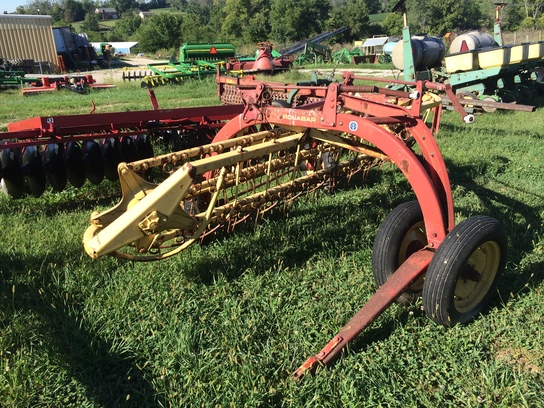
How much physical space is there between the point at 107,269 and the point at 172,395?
1438 mm

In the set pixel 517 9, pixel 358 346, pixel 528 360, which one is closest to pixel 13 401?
pixel 358 346

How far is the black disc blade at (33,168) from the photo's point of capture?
439cm

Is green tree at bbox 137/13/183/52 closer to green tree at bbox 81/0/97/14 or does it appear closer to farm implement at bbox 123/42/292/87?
farm implement at bbox 123/42/292/87

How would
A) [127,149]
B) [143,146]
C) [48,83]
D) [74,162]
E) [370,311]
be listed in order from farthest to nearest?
[48,83] < [143,146] < [127,149] < [74,162] < [370,311]

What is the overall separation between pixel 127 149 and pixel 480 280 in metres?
3.74

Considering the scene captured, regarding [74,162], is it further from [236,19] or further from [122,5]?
[122,5]

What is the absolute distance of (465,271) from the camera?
2.83 meters

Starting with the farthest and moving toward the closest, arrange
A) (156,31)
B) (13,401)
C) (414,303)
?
(156,31) → (414,303) → (13,401)

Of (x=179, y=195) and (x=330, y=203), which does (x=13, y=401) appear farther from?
(x=330, y=203)

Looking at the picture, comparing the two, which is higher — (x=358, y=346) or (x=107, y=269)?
(x=107, y=269)

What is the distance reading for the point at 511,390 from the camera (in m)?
2.32

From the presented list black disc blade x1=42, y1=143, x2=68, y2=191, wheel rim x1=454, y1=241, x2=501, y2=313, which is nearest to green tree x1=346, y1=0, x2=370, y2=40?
black disc blade x1=42, y1=143, x2=68, y2=191

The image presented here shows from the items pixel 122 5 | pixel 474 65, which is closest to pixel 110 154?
pixel 474 65

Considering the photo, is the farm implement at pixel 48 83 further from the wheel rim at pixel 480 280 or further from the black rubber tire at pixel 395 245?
the wheel rim at pixel 480 280
